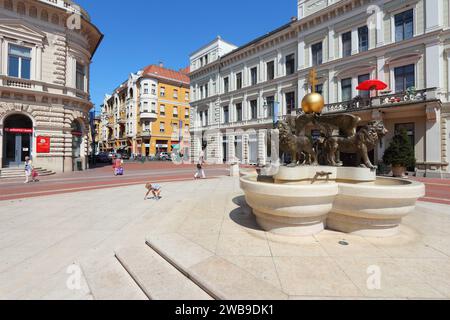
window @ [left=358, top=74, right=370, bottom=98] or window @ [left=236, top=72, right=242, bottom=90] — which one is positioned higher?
window @ [left=236, top=72, right=242, bottom=90]

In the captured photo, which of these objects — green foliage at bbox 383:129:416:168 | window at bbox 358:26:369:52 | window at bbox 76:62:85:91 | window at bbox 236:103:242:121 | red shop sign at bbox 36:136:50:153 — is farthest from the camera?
window at bbox 236:103:242:121

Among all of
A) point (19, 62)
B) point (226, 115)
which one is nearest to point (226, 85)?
point (226, 115)

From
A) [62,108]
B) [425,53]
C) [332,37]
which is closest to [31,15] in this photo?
[62,108]

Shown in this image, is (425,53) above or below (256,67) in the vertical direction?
below

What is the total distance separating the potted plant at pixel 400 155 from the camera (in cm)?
1627

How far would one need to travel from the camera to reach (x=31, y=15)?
1961cm

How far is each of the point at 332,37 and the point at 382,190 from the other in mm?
24001

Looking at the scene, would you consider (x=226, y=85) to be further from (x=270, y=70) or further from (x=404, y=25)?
(x=404, y=25)

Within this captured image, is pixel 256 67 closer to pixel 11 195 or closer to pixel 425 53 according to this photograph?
pixel 425 53

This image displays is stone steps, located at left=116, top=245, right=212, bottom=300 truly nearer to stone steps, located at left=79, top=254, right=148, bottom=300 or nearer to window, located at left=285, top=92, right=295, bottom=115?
stone steps, located at left=79, top=254, right=148, bottom=300

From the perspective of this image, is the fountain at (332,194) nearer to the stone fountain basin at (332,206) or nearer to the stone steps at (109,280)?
the stone fountain basin at (332,206)

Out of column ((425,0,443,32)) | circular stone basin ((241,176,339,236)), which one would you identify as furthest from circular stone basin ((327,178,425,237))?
column ((425,0,443,32))

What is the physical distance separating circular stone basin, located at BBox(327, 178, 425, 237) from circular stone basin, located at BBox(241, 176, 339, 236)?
294 millimetres

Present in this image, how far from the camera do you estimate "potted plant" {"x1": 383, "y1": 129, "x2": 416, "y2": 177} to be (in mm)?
16266
